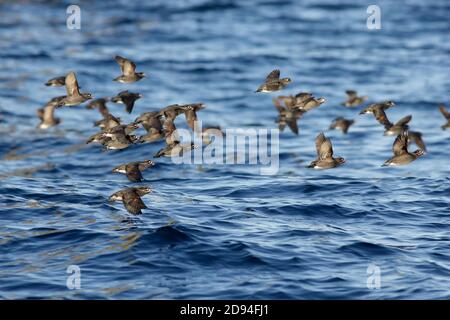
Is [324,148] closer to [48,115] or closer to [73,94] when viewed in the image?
[73,94]

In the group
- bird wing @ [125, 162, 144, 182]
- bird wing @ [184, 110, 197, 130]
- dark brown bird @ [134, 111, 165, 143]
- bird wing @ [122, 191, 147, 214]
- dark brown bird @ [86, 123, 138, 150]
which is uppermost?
bird wing @ [184, 110, 197, 130]

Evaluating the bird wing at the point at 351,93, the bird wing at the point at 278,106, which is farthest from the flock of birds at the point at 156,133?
the bird wing at the point at 351,93

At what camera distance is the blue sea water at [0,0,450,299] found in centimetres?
1609

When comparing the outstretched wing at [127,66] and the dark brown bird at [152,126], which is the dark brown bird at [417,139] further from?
the outstretched wing at [127,66]

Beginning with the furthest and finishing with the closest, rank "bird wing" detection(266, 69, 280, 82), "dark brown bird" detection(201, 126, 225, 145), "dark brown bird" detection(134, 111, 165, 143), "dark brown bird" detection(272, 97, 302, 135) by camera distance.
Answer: "dark brown bird" detection(201, 126, 225, 145) → "dark brown bird" detection(272, 97, 302, 135) → "bird wing" detection(266, 69, 280, 82) → "dark brown bird" detection(134, 111, 165, 143)

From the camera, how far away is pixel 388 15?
45.9m

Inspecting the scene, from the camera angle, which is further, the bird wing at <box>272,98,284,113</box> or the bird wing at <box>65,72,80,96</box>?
the bird wing at <box>272,98,284,113</box>

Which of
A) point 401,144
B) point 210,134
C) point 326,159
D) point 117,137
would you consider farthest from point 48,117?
point 401,144

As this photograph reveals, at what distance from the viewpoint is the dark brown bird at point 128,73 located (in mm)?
21094

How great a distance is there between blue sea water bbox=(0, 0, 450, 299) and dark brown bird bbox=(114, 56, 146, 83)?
2.57 metres

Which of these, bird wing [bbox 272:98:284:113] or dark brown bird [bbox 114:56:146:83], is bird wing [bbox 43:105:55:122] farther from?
bird wing [bbox 272:98:284:113]

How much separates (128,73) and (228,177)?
12.4 ft

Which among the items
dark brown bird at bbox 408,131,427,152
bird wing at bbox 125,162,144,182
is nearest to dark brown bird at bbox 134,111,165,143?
bird wing at bbox 125,162,144,182

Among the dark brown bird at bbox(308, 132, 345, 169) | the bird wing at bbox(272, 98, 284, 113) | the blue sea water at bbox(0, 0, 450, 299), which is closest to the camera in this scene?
the blue sea water at bbox(0, 0, 450, 299)
